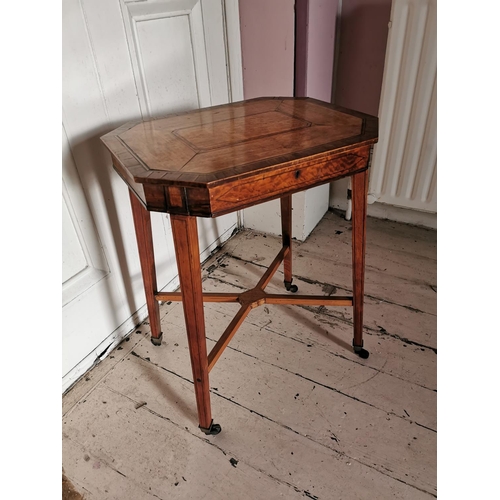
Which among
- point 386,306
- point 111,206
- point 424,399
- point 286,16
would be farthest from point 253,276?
point 286,16

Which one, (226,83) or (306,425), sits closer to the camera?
(306,425)

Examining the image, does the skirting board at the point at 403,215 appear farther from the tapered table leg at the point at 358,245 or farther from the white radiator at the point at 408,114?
the tapered table leg at the point at 358,245

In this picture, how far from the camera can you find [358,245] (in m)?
1.02

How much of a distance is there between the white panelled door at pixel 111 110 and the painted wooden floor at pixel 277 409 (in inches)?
5.4

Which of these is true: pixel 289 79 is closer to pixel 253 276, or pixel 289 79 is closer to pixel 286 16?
pixel 286 16

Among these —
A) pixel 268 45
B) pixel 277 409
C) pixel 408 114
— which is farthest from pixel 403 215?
pixel 277 409

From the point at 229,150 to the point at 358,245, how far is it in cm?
42

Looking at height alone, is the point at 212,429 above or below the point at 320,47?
below

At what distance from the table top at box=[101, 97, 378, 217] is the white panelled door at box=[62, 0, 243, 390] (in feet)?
0.51

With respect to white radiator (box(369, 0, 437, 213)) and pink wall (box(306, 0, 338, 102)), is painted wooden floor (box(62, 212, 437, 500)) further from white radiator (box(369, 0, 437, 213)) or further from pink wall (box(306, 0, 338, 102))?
pink wall (box(306, 0, 338, 102))

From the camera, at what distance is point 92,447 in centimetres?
100

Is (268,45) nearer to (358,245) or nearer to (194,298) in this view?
(358,245)
